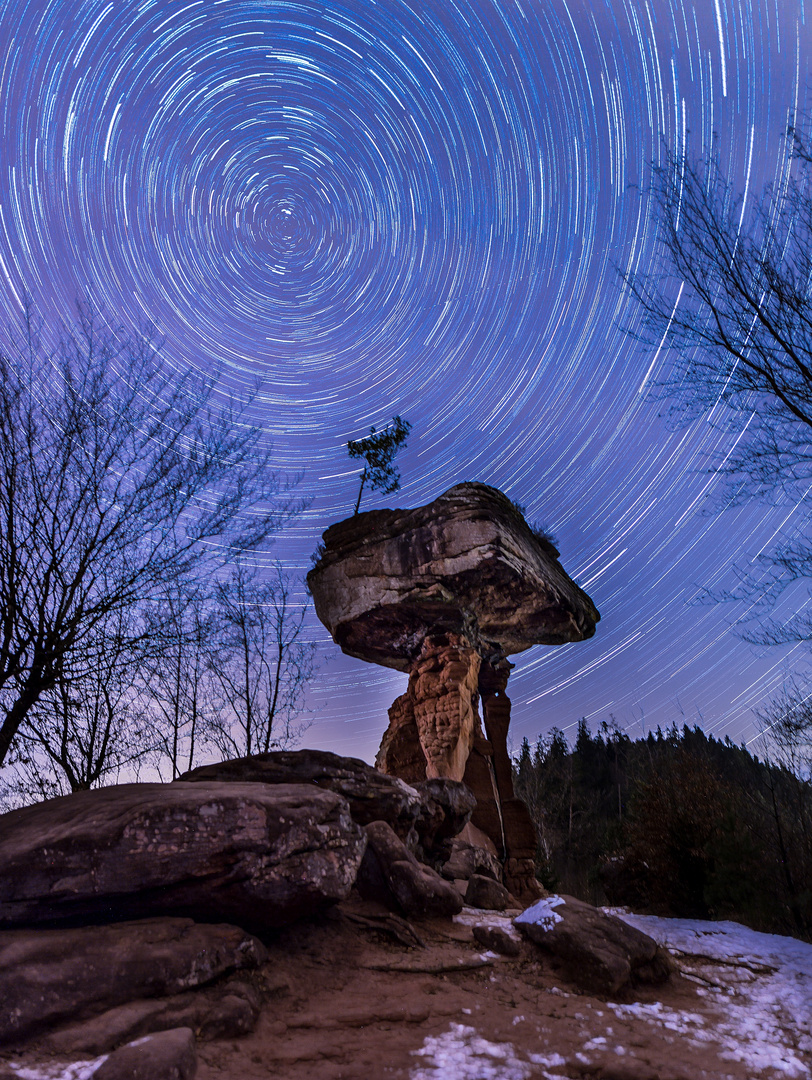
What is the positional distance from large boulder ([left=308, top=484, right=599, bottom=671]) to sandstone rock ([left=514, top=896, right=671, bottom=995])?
13.5 m

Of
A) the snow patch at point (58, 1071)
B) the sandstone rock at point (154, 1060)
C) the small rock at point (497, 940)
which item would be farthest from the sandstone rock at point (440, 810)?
the snow patch at point (58, 1071)

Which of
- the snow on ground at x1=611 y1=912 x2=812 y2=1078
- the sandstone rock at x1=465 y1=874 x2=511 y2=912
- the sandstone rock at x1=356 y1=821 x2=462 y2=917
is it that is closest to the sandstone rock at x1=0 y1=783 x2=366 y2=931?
the sandstone rock at x1=356 y1=821 x2=462 y2=917

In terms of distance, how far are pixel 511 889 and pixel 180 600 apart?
15589 mm

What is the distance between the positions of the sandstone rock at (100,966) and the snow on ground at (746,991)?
389 centimetres

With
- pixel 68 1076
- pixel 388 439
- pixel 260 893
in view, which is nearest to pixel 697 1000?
pixel 260 893

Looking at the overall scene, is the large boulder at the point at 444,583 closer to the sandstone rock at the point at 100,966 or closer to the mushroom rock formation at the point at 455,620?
the mushroom rock formation at the point at 455,620

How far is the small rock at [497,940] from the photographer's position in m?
6.30

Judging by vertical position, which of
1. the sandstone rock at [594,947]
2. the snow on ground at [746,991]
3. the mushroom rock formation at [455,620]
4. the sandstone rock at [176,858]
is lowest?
the snow on ground at [746,991]

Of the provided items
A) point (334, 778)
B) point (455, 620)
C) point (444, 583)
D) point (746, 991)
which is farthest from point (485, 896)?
point (455, 620)

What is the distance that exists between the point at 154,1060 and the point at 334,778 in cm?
522

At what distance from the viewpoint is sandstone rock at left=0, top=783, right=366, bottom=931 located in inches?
191

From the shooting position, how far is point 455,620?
2145 centimetres

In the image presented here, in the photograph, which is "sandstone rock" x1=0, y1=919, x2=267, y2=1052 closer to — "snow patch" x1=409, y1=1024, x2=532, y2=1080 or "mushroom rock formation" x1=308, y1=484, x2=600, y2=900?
"snow patch" x1=409, y1=1024, x2=532, y2=1080

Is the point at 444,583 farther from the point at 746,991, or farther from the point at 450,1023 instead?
the point at 450,1023
